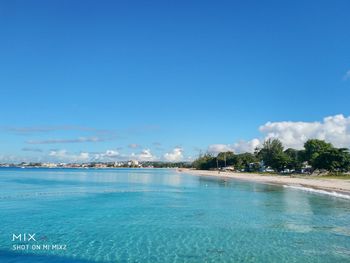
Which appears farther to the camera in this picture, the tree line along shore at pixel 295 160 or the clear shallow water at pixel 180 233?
the tree line along shore at pixel 295 160

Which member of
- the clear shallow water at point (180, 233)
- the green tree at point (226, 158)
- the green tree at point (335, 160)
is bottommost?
the clear shallow water at point (180, 233)

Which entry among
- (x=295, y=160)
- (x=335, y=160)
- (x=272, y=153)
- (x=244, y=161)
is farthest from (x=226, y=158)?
(x=335, y=160)

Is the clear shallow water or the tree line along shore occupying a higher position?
the tree line along shore

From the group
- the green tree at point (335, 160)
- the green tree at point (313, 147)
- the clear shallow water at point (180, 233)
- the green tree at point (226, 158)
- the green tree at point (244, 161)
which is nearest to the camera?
the clear shallow water at point (180, 233)

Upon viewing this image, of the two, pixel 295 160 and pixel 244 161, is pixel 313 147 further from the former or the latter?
pixel 244 161

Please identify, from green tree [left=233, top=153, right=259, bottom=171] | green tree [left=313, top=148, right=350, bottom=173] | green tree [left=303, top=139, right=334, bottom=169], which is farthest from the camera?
green tree [left=233, top=153, right=259, bottom=171]

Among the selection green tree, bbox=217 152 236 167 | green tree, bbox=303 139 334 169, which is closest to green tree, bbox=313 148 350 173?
green tree, bbox=303 139 334 169

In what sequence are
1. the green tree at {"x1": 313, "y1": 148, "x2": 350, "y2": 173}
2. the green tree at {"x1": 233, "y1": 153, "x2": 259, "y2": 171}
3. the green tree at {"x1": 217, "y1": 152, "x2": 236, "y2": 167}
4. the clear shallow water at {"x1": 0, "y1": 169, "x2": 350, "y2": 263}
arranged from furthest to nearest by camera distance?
the green tree at {"x1": 217, "y1": 152, "x2": 236, "y2": 167} → the green tree at {"x1": 233, "y1": 153, "x2": 259, "y2": 171} → the green tree at {"x1": 313, "y1": 148, "x2": 350, "y2": 173} → the clear shallow water at {"x1": 0, "y1": 169, "x2": 350, "y2": 263}

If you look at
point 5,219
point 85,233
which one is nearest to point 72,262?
point 85,233

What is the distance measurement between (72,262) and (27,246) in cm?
339

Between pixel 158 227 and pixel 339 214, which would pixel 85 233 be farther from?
pixel 339 214

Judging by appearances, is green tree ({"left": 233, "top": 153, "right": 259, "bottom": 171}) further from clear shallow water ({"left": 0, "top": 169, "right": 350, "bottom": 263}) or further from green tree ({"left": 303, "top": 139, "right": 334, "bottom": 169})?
clear shallow water ({"left": 0, "top": 169, "right": 350, "bottom": 263})

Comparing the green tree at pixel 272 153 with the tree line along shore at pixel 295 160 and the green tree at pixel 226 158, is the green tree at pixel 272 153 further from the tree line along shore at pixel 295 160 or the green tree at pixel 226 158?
the green tree at pixel 226 158

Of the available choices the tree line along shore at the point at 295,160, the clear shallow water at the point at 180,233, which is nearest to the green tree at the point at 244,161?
the tree line along shore at the point at 295,160
